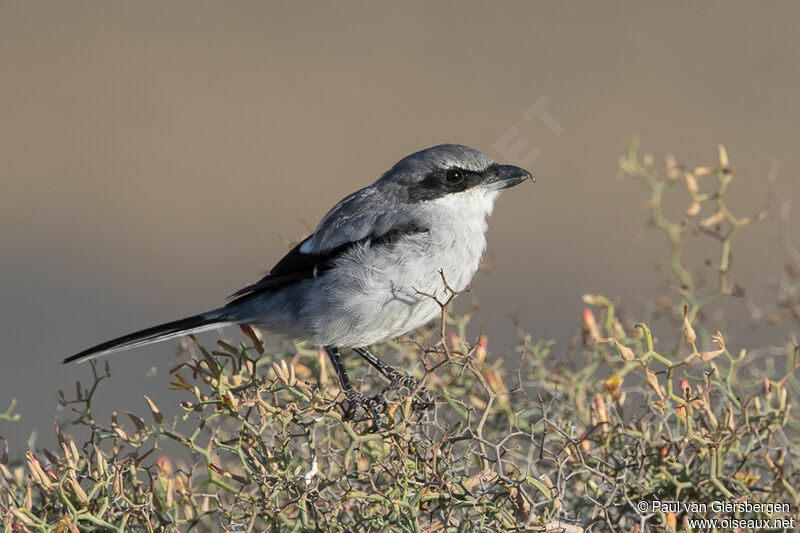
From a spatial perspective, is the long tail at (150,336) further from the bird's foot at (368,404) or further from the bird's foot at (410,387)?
the bird's foot at (410,387)

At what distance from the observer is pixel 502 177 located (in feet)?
10.7

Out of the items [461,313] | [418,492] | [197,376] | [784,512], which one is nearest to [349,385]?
[461,313]

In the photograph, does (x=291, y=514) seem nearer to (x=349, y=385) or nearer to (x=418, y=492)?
(x=418, y=492)

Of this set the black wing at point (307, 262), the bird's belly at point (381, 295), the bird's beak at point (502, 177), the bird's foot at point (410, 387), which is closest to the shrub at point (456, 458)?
the bird's foot at point (410, 387)

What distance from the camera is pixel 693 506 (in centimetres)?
178

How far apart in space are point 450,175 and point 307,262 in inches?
23.9

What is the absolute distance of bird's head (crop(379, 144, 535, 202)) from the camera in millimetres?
3258

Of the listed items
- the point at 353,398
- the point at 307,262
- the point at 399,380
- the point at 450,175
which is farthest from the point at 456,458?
the point at 450,175

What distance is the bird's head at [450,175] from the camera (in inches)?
128

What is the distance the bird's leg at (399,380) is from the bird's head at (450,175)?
24.2 inches

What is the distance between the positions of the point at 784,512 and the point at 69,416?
1691 mm

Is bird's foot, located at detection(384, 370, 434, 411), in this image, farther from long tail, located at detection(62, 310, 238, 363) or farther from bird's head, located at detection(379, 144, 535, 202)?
bird's head, located at detection(379, 144, 535, 202)

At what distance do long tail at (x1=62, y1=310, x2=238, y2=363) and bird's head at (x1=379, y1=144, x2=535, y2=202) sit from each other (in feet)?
2.70

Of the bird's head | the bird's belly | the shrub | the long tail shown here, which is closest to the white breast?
the bird's belly
